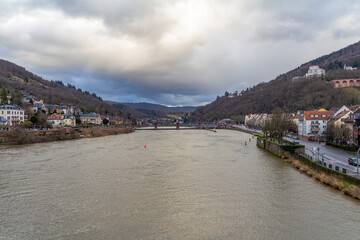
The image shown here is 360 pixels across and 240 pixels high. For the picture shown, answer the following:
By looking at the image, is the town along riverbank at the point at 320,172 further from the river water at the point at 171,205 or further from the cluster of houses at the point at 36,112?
the cluster of houses at the point at 36,112

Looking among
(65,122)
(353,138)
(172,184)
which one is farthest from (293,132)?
(65,122)

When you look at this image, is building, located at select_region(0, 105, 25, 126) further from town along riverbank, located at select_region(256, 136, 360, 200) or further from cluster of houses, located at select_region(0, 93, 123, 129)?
town along riverbank, located at select_region(256, 136, 360, 200)

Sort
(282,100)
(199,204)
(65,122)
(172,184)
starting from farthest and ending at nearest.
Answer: (282,100)
(65,122)
(172,184)
(199,204)

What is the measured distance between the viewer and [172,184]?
15.8m

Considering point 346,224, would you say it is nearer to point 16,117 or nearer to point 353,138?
point 353,138

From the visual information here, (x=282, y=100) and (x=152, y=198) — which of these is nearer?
(x=152, y=198)

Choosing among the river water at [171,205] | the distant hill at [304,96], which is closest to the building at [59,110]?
the river water at [171,205]

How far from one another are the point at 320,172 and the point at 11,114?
58306 mm

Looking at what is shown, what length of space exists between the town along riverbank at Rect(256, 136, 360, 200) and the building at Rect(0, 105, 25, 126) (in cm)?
5123

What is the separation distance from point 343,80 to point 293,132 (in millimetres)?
57924

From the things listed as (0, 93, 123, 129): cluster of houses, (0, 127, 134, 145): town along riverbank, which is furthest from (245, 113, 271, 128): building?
(0, 93, 123, 129): cluster of houses

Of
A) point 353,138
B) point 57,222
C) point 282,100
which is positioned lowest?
point 57,222

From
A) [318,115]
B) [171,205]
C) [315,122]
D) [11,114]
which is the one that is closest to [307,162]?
[171,205]

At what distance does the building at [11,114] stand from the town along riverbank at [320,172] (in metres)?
51.2
